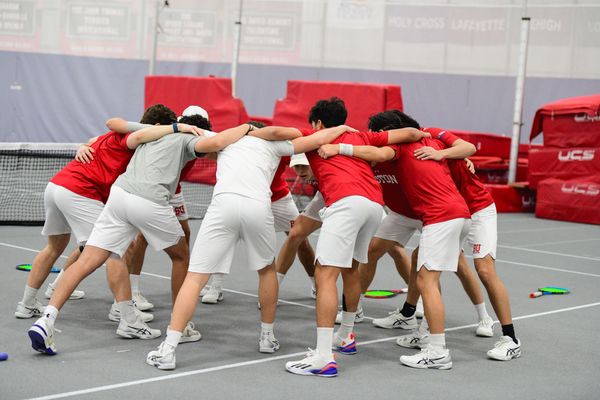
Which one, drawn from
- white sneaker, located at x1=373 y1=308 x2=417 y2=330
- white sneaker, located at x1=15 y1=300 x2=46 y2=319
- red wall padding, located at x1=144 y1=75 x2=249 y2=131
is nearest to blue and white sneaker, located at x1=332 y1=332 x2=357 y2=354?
white sneaker, located at x1=373 y1=308 x2=417 y2=330

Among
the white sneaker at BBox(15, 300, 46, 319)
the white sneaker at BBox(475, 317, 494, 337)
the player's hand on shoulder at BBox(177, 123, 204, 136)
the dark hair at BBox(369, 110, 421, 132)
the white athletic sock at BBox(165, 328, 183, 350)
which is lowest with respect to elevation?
the white sneaker at BBox(15, 300, 46, 319)

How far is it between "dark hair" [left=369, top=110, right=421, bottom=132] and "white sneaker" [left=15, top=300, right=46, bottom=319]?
3054 mm

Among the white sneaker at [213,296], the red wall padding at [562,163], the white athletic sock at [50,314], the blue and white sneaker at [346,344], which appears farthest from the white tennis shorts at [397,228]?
the red wall padding at [562,163]

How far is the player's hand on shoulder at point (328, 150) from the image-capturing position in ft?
21.3

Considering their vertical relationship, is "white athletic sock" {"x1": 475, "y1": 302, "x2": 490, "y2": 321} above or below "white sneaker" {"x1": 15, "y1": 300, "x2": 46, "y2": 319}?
above

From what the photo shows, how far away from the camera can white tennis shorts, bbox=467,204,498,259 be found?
7.02 metres

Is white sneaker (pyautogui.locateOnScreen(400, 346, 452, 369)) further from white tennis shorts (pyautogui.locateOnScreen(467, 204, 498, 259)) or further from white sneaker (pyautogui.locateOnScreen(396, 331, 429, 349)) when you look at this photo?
white tennis shorts (pyautogui.locateOnScreen(467, 204, 498, 259))

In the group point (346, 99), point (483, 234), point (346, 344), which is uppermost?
point (346, 99)

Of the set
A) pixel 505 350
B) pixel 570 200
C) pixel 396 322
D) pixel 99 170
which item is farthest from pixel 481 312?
pixel 570 200

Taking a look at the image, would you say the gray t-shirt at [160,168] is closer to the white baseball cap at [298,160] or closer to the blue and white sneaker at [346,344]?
the white baseball cap at [298,160]

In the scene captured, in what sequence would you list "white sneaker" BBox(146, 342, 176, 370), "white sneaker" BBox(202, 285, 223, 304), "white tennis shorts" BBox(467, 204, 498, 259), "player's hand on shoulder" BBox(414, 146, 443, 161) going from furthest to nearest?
1. "white sneaker" BBox(202, 285, 223, 304)
2. "white tennis shorts" BBox(467, 204, 498, 259)
3. "player's hand on shoulder" BBox(414, 146, 443, 161)
4. "white sneaker" BBox(146, 342, 176, 370)

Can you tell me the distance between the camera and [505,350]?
260 inches

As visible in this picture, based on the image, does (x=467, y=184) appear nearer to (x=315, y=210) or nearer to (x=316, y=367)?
(x=315, y=210)

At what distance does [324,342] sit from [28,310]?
2.67 meters
